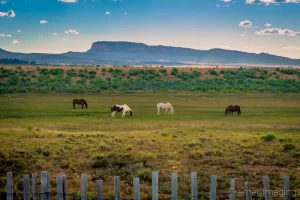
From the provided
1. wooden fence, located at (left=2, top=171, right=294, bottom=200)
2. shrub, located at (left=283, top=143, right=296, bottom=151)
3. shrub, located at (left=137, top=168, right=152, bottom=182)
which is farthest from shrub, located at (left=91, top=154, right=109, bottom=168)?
wooden fence, located at (left=2, top=171, right=294, bottom=200)

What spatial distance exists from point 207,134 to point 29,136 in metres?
9.38

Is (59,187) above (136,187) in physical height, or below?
below

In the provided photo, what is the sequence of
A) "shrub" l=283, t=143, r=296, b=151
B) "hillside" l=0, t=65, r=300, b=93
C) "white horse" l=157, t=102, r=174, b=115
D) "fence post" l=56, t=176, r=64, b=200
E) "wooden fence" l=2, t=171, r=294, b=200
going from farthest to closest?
1. "hillside" l=0, t=65, r=300, b=93
2. "white horse" l=157, t=102, r=174, b=115
3. "shrub" l=283, t=143, r=296, b=151
4. "fence post" l=56, t=176, r=64, b=200
5. "wooden fence" l=2, t=171, r=294, b=200

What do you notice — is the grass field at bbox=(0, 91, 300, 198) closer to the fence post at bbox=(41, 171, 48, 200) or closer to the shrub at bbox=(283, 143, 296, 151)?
the shrub at bbox=(283, 143, 296, 151)

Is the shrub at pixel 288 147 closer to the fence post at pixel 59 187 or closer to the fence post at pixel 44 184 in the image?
the fence post at pixel 59 187

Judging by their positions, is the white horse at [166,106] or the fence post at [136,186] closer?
the fence post at [136,186]

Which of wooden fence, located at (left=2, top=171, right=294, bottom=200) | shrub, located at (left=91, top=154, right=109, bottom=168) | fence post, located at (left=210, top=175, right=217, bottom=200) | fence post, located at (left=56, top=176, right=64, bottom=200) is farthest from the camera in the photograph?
shrub, located at (left=91, top=154, right=109, bottom=168)

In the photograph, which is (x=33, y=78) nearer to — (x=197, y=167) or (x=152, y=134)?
(x=152, y=134)

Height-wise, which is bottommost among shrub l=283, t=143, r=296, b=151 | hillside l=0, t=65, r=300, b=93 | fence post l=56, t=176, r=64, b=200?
hillside l=0, t=65, r=300, b=93

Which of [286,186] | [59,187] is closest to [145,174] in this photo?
[59,187]

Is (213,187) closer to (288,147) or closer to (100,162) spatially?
(100,162)

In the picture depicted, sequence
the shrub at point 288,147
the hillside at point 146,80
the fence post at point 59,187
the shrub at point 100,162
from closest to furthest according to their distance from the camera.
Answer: the fence post at point 59,187
the shrub at point 100,162
the shrub at point 288,147
the hillside at point 146,80

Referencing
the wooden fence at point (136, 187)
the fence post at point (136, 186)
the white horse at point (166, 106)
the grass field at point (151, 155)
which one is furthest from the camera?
the white horse at point (166, 106)

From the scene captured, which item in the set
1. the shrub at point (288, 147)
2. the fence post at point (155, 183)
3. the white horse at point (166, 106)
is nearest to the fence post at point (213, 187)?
the fence post at point (155, 183)
